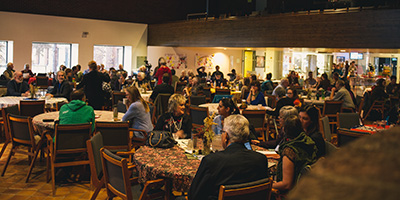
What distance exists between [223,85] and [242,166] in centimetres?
1157

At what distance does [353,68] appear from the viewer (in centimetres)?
2095

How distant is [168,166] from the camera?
390cm

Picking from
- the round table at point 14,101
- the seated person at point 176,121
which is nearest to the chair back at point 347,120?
the seated person at point 176,121

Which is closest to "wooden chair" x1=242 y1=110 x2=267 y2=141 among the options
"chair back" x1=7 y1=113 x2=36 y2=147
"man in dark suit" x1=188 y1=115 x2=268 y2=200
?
"chair back" x1=7 y1=113 x2=36 y2=147

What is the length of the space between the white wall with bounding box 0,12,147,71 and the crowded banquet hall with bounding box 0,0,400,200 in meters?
0.05

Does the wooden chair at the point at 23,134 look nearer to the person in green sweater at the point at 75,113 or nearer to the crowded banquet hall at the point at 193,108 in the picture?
the crowded banquet hall at the point at 193,108

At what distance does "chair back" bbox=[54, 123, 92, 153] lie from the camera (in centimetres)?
527

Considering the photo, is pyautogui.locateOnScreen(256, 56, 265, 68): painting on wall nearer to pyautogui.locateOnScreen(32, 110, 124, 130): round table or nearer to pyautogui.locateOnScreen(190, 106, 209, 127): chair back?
pyautogui.locateOnScreen(190, 106, 209, 127): chair back

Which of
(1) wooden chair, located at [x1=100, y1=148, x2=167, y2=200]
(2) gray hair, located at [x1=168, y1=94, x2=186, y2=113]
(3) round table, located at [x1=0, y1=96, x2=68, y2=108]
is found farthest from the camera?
(3) round table, located at [x1=0, y1=96, x2=68, y2=108]

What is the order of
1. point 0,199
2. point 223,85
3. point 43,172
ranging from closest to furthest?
point 0,199 < point 43,172 < point 223,85

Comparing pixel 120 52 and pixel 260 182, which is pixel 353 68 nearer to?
pixel 120 52

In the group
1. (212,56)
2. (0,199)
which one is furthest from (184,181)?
(212,56)

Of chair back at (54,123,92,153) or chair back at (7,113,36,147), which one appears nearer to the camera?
chair back at (54,123,92,153)

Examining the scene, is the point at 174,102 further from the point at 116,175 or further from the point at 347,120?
the point at 347,120
